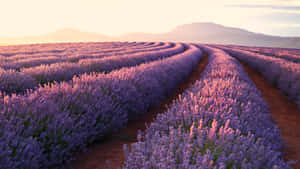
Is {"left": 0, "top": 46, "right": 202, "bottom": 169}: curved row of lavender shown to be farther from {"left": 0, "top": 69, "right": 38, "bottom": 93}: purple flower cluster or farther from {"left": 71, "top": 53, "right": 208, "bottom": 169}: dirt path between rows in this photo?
{"left": 0, "top": 69, "right": 38, "bottom": 93}: purple flower cluster

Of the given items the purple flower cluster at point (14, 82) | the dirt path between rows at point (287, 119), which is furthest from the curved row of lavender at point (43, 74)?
the dirt path between rows at point (287, 119)

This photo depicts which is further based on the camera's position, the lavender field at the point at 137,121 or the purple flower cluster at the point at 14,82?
the purple flower cluster at the point at 14,82

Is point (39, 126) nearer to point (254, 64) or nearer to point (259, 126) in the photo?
point (259, 126)

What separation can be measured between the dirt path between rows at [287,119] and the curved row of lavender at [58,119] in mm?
2536

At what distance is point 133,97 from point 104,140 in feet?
3.30

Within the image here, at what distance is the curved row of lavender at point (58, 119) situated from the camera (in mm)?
1801

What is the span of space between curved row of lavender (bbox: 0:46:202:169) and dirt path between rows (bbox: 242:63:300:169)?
254 cm

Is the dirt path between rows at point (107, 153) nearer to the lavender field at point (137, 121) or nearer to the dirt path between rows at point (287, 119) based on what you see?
the lavender field at point (137, 121)

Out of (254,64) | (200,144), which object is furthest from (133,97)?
(254,64)

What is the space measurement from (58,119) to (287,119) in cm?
466

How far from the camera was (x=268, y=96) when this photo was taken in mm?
6488

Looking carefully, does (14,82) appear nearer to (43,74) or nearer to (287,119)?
(43,74)

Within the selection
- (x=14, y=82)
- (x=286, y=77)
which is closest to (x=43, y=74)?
(x=14, y=82)

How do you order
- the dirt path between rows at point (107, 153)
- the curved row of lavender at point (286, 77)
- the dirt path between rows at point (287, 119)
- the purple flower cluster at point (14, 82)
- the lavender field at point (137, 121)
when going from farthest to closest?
the curved row of lavender at point (286, 77)
the purple flower cluster at point (14, 82)
the dirt path between rows at point (287, 119)
the dirt path between rows at point (107, 153)
the lavender field at point (137, 121)
